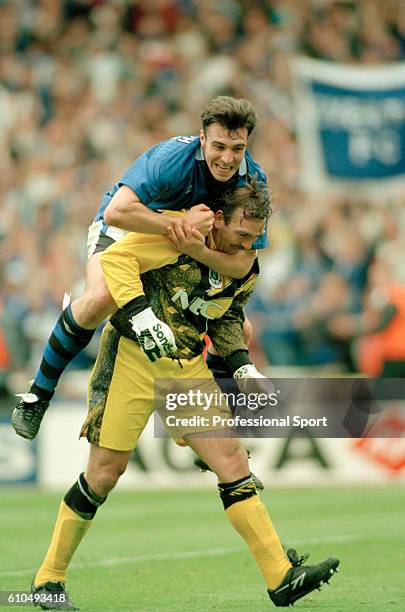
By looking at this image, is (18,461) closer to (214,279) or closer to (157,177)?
(214,279)

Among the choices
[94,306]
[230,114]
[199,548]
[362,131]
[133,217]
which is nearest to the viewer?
[230,114]

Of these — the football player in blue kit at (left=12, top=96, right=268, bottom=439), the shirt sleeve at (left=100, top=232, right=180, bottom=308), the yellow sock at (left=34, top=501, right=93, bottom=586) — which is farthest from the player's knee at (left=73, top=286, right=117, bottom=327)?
the yellow sock at (left=34, top=501, right=93, bottom=586)

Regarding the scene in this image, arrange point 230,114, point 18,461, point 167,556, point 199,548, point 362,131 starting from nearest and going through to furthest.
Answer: point 230,114
point 167,556
point 199,548
point 18,461
point 362,131

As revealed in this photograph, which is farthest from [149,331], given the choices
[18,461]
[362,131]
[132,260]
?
[362,131]

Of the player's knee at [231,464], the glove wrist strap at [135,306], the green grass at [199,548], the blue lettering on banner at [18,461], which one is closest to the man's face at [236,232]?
the glove wrist strap at [135,306]

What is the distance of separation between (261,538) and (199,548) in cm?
316

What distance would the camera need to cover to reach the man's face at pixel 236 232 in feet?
22.6

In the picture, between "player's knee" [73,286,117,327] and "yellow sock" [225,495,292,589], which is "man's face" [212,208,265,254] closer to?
"player's knee" [73,286,117,327]

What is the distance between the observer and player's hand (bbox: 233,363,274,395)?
7.06 m

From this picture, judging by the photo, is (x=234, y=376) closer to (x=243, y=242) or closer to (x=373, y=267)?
(x=243, y=242)

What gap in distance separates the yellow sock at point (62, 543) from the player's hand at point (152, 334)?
102 centimetres

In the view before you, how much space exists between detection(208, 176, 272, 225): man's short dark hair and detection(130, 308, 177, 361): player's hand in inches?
26.1

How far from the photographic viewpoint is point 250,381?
714cm

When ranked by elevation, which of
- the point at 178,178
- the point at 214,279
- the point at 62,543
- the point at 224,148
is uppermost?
the point at 224,148
